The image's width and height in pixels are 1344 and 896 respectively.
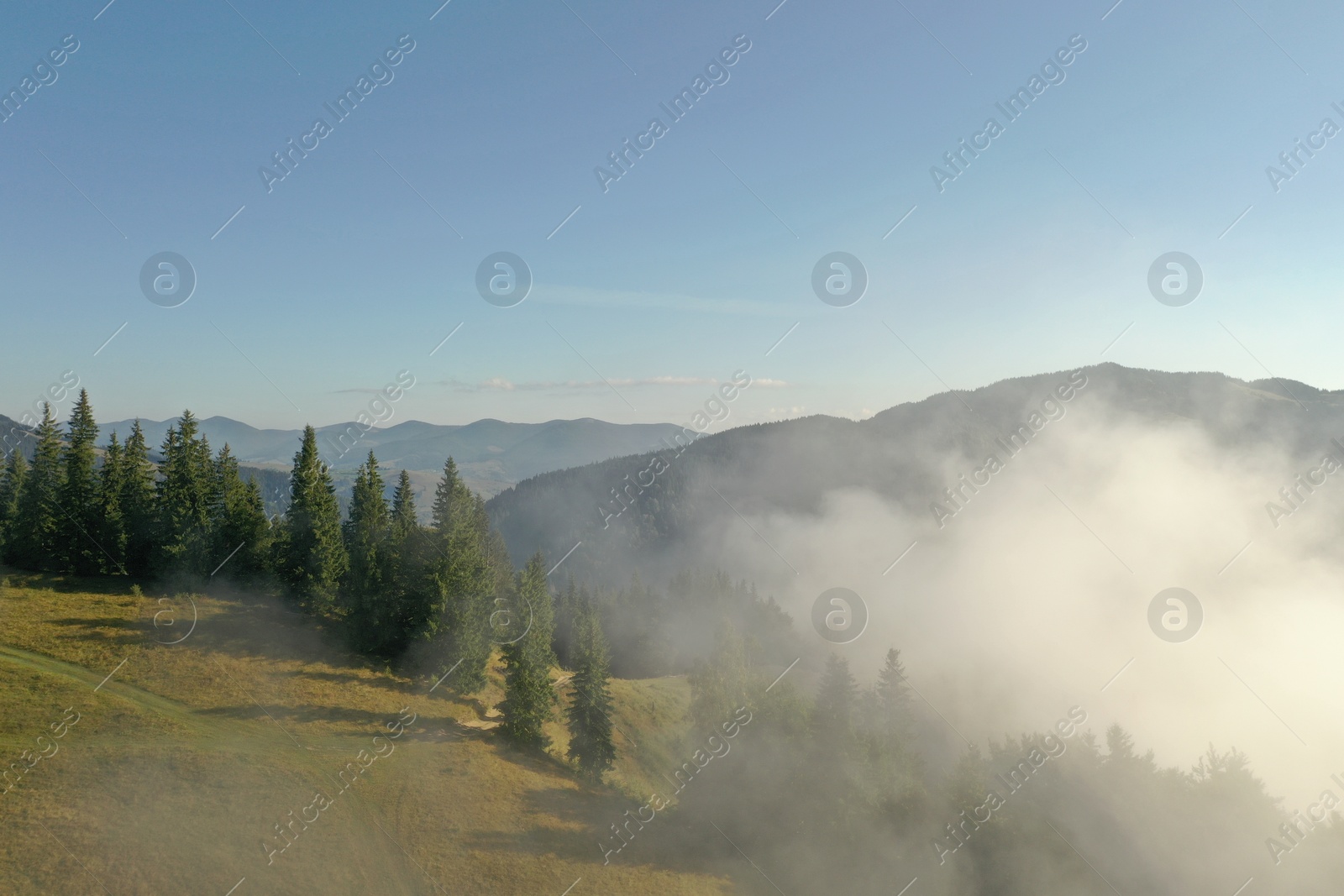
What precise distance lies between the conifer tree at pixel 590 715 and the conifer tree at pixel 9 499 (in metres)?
59.7

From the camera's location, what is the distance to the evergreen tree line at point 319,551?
52.3 m

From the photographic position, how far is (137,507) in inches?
2496

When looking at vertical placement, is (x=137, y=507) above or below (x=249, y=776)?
above

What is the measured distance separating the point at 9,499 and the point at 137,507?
68.3 ft

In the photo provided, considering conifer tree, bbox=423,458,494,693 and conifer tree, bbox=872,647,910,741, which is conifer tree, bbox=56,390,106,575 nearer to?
conifer tree, bbox=423,458,494,693

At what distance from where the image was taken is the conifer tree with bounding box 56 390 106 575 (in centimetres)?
6097

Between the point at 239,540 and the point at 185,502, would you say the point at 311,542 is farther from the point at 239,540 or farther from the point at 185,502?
the point at 185,502

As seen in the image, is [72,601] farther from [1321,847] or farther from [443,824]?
[1321,847]

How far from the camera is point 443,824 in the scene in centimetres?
3734

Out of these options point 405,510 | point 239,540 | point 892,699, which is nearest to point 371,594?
point 405,510

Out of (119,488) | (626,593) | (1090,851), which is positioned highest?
(119,488)

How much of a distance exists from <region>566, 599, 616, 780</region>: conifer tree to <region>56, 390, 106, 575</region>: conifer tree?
Result: 51327 millimetres

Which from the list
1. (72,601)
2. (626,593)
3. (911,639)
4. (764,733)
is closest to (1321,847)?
(764,733)

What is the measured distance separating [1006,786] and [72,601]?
76.6 meters
